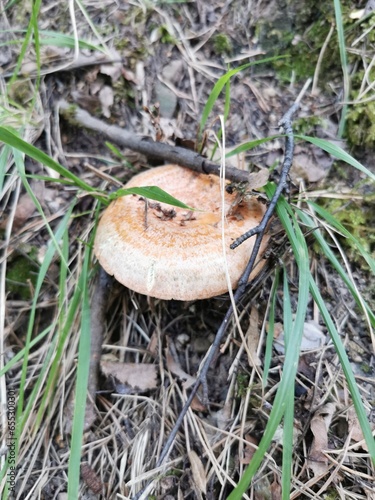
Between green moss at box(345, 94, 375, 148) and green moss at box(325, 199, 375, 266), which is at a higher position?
green moss at box(345, 94, 375, 148)

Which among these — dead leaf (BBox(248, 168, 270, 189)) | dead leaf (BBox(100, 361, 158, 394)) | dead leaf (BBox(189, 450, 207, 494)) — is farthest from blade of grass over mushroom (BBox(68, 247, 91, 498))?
dead leaf (BBox(248, 168, 270, 189))

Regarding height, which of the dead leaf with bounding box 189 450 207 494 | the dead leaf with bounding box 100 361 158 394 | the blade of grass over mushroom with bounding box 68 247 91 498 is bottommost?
the dead leaf with bounding box 189 450 207 494

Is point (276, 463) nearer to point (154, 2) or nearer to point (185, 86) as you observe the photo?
point (185, 86)

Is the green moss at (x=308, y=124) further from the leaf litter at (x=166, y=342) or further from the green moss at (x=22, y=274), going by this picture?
the green moss at (x=22, y=274)

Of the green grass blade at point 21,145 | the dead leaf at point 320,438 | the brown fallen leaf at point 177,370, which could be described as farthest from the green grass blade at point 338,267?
the green grass blade at point 21,145

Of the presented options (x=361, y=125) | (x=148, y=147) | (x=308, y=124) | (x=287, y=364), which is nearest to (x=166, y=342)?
(x=287, y=364)

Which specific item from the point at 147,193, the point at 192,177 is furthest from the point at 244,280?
the point at 192,177

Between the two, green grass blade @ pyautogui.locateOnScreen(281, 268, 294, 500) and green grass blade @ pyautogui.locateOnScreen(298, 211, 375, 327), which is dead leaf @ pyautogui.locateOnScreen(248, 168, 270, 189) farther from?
green grass blade @ pyautogui.locateOnScreen(281, 268, 294, 500)
